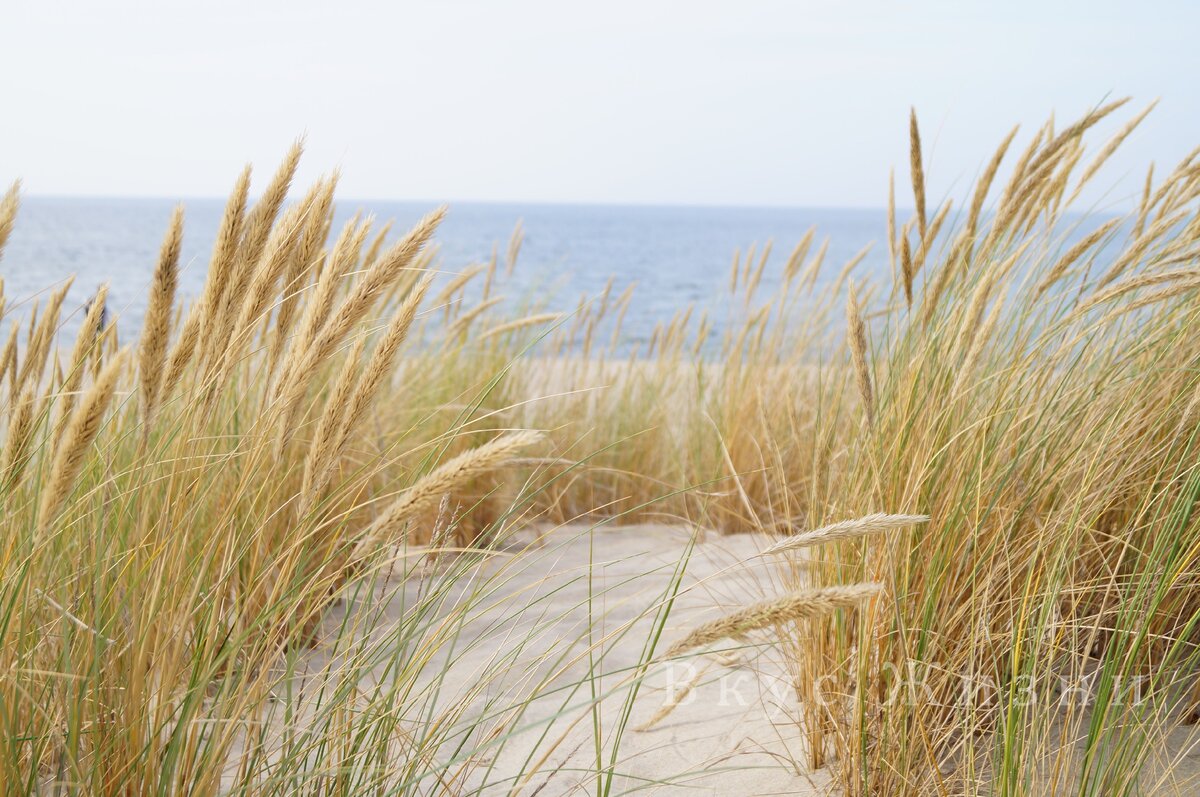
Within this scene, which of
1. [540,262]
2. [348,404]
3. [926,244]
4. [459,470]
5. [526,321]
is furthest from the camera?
[540,262]

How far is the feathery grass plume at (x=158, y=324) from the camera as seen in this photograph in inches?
48.5

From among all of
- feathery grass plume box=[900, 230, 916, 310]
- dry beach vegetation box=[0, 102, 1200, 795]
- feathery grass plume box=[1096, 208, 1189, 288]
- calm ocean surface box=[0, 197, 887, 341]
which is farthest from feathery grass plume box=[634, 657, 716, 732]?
calm ocean surface box=[0, 197, 887, 341]

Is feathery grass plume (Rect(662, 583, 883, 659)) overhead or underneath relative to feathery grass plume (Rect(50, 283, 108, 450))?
underneath

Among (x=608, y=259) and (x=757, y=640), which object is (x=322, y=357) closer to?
(x=757, y=640)

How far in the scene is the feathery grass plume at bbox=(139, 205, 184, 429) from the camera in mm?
1231

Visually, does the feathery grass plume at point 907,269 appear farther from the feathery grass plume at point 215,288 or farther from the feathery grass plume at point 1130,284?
the feathery grass plume at point 215,288

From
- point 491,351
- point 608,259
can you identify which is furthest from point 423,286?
point 608,259

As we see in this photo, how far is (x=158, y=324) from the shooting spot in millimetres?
1239

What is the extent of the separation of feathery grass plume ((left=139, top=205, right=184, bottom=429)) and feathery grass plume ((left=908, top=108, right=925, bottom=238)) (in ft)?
5.74

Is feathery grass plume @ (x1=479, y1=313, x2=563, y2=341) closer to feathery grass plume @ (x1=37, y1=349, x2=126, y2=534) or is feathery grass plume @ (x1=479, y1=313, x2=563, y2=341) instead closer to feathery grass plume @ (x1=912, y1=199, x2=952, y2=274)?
feathery grass plume @ (x1=912, y1=199, x2=952, y2=274)

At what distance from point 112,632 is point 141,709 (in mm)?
241

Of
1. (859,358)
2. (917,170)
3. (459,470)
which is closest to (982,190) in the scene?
(917,170)

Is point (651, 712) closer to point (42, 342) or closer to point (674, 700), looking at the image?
point (674, 700)

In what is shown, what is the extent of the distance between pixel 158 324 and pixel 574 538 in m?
0.66
